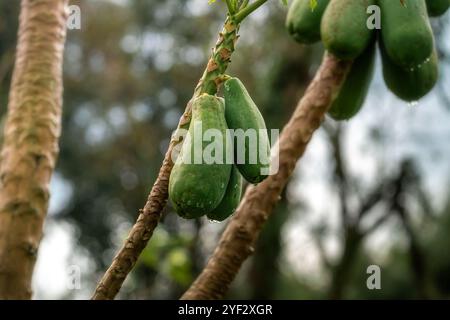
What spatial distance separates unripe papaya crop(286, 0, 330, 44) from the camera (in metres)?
2.22

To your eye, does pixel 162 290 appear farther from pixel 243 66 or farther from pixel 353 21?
pixel 353 21

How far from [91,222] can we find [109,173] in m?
1.18

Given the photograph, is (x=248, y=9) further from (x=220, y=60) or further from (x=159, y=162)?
(x=159, y=162)

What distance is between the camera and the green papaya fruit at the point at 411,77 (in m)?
2.17

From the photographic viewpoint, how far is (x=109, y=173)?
15469 mm

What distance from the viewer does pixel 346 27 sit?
79.0 inches

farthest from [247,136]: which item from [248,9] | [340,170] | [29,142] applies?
[340,170]

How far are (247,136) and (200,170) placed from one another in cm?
15

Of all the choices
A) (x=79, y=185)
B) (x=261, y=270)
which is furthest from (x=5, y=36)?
(x=261, y=270)

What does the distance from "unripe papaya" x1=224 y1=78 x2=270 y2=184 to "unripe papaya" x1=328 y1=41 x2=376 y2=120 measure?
90 cm

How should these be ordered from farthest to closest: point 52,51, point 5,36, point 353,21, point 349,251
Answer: point 5,36 < point 349,251 < point 52,51 < point 353,21

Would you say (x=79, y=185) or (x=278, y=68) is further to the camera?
(x=79, y=185)
